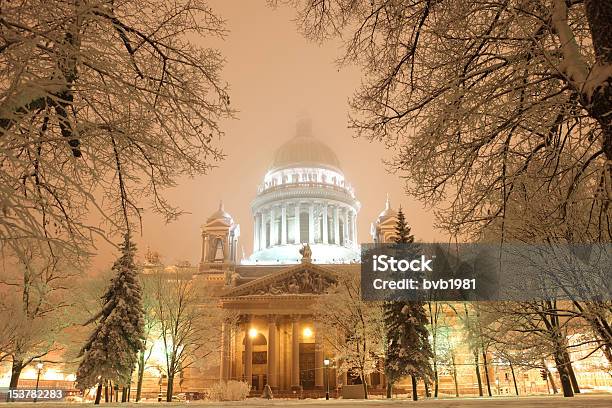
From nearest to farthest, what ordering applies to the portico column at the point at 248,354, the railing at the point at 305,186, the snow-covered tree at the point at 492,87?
the snow-covered tree at the point at 492,87 < the portico column at the point at 248,354 < the railing at the point at 305,186

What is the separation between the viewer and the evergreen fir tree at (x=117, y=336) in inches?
1184

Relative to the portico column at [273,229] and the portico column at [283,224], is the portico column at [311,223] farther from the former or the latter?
the portico column at [273,229]

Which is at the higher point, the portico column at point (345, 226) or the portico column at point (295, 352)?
the portico column at point (345, 226)

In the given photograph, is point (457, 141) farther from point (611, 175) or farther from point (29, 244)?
point (29, 244)

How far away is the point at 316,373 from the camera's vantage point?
53062mm

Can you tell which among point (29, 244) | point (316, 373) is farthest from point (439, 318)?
point (29, 244)

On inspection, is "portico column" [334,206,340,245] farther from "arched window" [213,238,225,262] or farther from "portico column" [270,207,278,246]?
"arched window" [213,238,225,262]

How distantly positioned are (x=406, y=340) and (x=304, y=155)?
207 ft

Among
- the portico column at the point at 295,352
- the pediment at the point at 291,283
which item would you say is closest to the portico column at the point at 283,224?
the pediment at the point at 291,283

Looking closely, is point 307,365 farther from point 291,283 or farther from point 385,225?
point 385,225

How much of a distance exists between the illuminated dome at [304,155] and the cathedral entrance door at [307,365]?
41469 millimetres

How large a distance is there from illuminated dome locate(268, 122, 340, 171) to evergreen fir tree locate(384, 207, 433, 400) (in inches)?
2311

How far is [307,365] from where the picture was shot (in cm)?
5634

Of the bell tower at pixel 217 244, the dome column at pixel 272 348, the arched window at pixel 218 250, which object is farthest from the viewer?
the arched window at pixel 218 250
